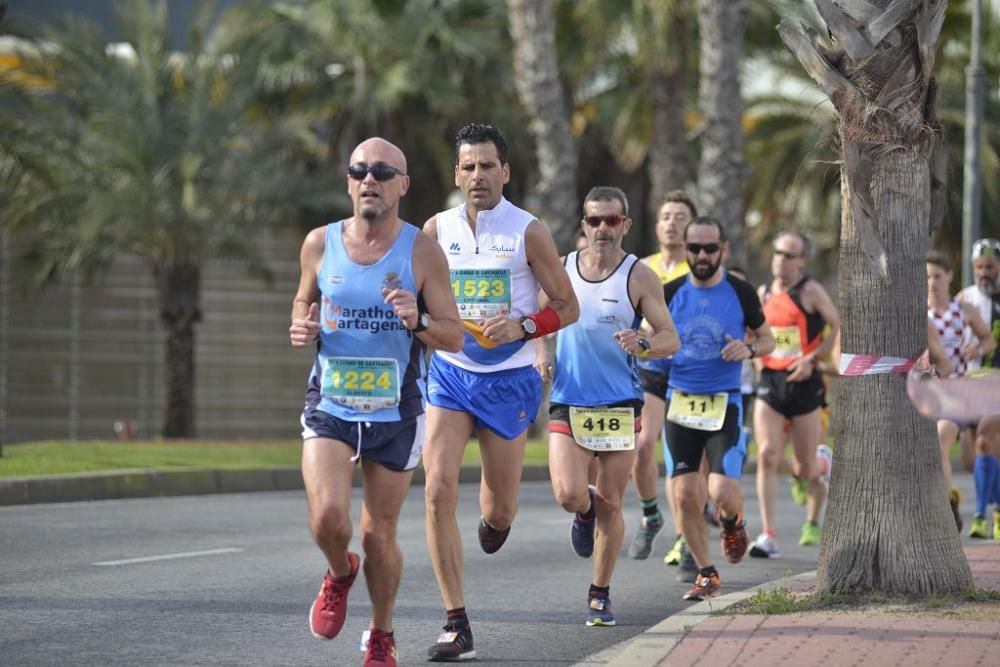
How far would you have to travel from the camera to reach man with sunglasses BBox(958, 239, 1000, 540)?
43.8ft

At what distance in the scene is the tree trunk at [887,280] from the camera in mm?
8539

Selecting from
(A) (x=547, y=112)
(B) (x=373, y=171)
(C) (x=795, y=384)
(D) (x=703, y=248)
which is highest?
(A) (x=547, y=112)

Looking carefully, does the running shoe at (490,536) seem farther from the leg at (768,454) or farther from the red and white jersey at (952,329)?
the red and white jersey at (952,329)

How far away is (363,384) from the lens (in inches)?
269

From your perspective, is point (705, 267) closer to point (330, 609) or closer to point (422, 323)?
point (422, 323)

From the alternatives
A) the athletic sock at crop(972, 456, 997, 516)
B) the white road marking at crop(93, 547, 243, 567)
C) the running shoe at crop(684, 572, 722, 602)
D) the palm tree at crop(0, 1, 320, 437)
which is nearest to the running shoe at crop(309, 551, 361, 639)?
the running shoe at crop(684, 572, 722, 602)

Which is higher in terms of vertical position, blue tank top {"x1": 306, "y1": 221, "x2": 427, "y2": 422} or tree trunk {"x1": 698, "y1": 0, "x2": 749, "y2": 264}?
tree trunk {"x1": 698, "y1": 0, "x2": 749, "y2": 264}

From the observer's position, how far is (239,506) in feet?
51.5

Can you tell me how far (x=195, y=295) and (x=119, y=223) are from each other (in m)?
2.00

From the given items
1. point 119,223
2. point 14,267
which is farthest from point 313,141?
point 14,267

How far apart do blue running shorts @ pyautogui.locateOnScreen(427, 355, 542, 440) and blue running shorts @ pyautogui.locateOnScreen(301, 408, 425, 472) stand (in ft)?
3.39

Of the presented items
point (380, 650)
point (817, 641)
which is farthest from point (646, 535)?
point (380, 650)

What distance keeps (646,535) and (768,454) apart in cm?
145

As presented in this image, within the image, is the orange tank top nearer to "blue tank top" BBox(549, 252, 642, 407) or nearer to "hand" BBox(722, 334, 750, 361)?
"hand" BBox(722, 334, 750, 361)
